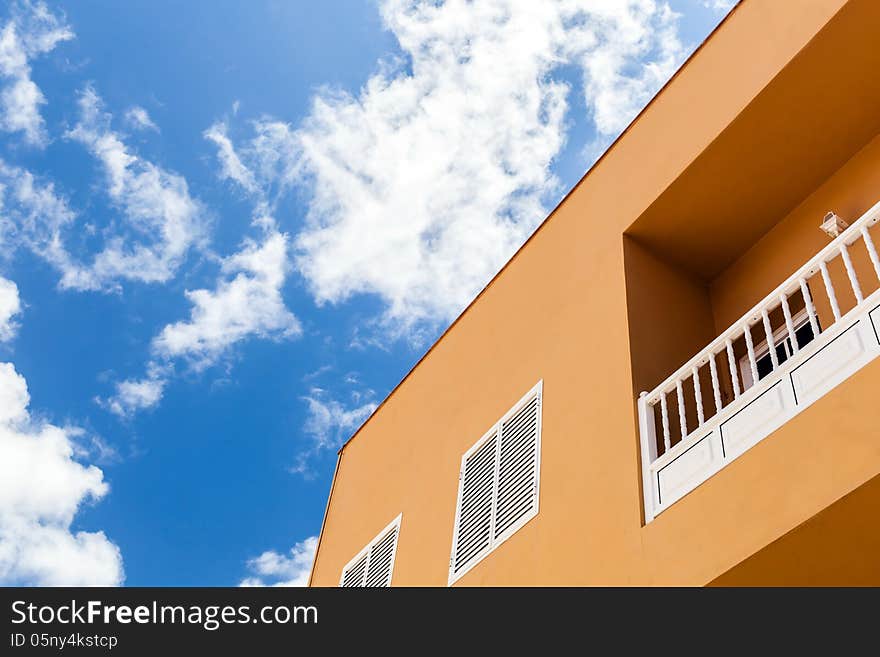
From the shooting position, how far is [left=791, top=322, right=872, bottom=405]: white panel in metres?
4.98

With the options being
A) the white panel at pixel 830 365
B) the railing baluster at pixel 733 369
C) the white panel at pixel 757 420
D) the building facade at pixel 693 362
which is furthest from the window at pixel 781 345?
the white panel at pixel 830 365

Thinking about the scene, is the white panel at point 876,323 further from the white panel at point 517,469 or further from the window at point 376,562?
the window at point 376,562

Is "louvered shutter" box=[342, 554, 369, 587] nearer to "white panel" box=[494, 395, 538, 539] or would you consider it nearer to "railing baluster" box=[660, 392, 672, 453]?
"white panel" box=[494, 395, 538, 539]

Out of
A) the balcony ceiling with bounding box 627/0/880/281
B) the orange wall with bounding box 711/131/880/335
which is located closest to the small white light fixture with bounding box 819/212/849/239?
the orange wall with bounding box 711/131/880/335

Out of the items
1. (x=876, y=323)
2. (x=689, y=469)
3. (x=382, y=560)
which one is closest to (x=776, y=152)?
(x=876, y=323)

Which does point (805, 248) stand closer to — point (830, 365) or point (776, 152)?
point (776, 152)

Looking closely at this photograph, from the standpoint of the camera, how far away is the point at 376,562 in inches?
383

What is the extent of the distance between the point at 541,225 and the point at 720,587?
209 inches

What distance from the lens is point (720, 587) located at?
16.4 feet

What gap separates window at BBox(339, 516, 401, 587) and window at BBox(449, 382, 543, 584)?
51.4 inches

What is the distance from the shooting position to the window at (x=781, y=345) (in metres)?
7.09

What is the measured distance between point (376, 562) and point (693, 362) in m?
4.78
